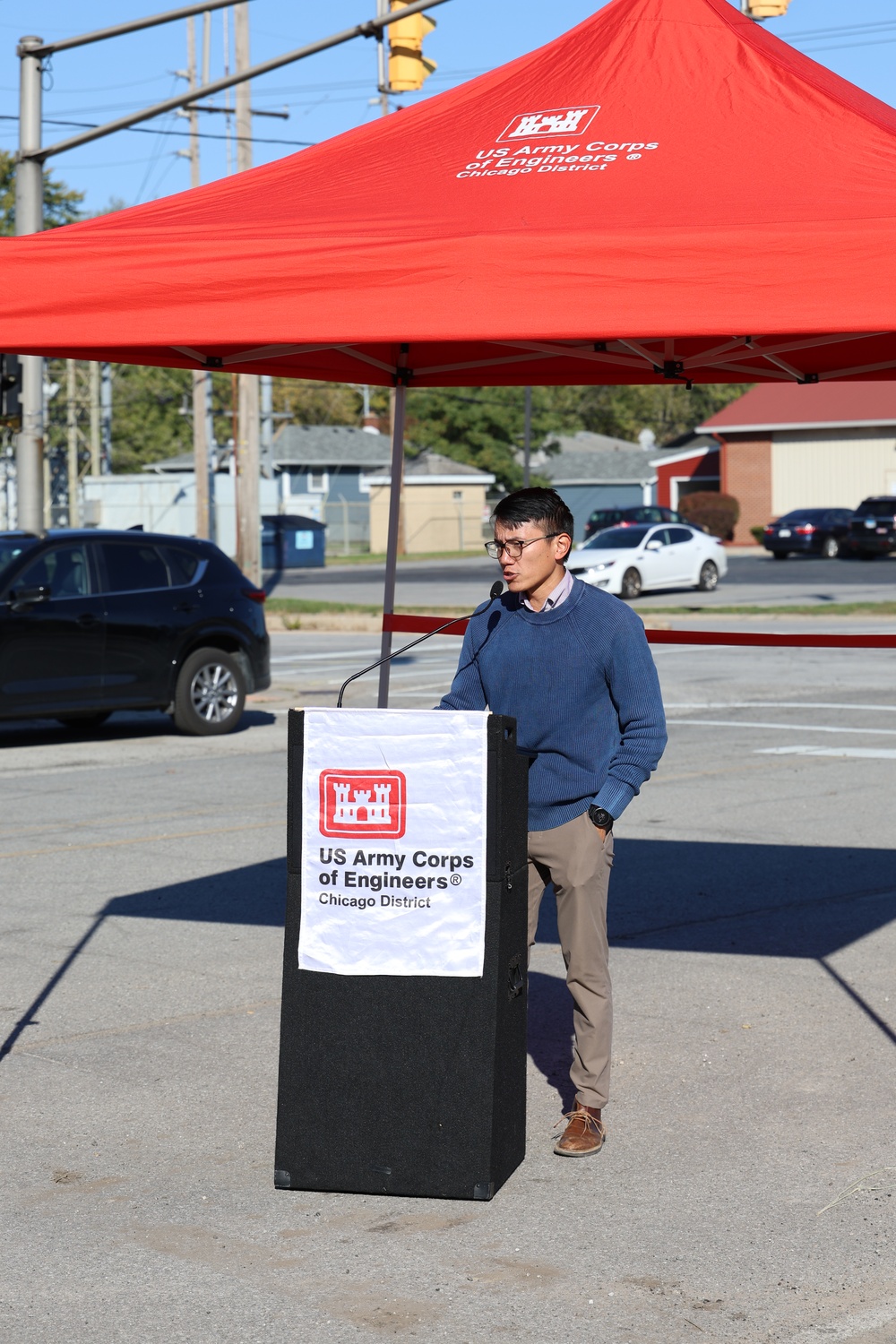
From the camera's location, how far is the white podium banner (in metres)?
4.65

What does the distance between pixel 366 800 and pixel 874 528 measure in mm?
48427

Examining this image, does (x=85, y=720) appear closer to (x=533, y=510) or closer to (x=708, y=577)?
(x=533, y=510)

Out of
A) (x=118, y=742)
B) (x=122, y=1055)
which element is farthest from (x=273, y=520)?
(x=122, y=1055)

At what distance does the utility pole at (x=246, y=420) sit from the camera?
30.3m

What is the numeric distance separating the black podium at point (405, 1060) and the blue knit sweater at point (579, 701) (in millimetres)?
297

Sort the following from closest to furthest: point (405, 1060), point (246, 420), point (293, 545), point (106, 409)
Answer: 1. point (405, 1060)
2. point (246, 420)
3. point (293, 545)
4. point (106, 409)

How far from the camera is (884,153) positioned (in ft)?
19.5

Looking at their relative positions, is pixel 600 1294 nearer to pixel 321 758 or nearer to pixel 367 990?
pixel 367 990

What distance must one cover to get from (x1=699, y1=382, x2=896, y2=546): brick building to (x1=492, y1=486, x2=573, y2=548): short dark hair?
188 feet

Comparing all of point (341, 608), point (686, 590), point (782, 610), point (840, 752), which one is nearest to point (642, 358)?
point (840, 752)

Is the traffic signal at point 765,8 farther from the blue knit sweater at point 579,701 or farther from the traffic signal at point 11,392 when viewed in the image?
the traffic signal at point 11,392

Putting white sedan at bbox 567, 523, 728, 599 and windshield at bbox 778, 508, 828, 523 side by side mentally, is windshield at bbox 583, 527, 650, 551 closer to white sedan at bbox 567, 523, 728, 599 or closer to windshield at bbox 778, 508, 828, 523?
white sedan at bbox 567, 523, 728, 599

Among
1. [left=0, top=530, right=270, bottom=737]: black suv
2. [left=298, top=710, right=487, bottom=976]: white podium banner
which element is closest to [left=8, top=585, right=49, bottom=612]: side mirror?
[left=0, top=530, right=270, bottom=737]: black suv

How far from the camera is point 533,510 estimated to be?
5.00 meters
